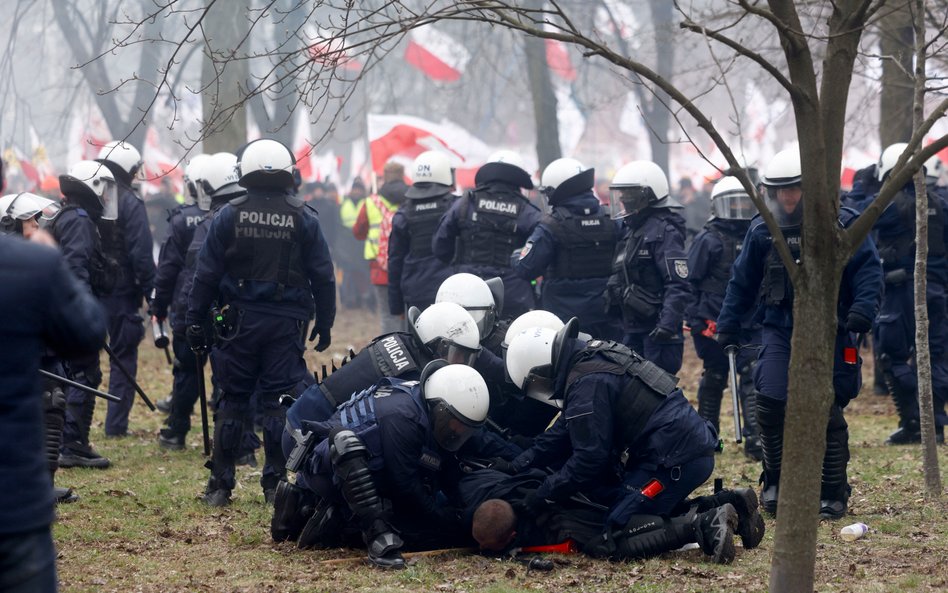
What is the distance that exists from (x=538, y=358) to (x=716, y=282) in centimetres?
349

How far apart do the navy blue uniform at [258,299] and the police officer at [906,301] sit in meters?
4.74

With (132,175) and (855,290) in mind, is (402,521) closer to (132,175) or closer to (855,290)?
(855,290)

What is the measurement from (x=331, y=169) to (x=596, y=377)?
73.5 ft

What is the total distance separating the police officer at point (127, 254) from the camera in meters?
9.74

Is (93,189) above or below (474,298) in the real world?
above

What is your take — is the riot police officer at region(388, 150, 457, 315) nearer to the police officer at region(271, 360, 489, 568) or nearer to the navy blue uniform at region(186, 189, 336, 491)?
the navy blue uniform at region(186, 189, 336, 491)

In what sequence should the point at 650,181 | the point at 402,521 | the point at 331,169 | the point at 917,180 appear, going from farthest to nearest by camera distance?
the point at 331,169 < the point at 650,181 < the point at 917,180 < the point at 402,521

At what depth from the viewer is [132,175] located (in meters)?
9.91

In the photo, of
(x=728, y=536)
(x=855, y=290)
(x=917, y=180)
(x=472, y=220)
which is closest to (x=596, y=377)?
(x=728, y=536)

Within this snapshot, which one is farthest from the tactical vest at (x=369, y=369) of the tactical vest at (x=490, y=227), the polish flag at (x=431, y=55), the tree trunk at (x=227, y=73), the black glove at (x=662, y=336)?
the polish flag at (x=431, y=55)

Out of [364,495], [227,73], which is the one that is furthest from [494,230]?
[227,73]

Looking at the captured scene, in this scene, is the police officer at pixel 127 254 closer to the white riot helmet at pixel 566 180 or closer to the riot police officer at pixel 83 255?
the riot police officer at pixel 83 255

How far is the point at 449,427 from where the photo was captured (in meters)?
6.20

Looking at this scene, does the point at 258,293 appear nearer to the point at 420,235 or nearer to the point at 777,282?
the point at 777,282
